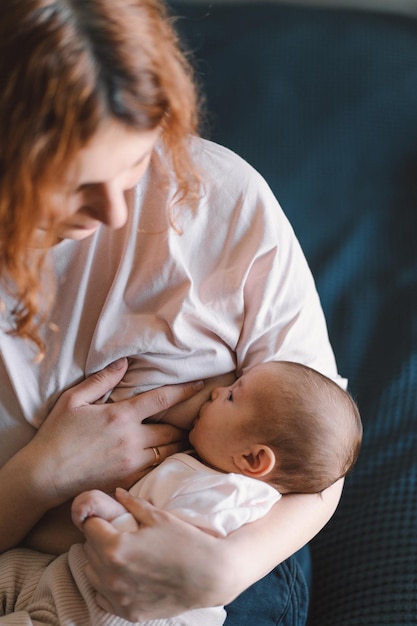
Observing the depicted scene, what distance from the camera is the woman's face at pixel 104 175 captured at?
889mm

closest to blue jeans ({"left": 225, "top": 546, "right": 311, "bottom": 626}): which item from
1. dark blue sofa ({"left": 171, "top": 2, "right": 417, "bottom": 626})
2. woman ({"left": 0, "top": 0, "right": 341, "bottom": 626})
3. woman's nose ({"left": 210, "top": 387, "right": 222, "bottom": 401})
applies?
woman ({"left": 0, "top": 0, "right": 341, "bottom": 626})

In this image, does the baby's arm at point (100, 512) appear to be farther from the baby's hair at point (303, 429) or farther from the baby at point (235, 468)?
the baby's hair at point (303, 429)

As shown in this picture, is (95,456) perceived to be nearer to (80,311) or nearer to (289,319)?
(80,311)

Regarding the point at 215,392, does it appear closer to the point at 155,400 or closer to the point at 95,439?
the point at 155,400

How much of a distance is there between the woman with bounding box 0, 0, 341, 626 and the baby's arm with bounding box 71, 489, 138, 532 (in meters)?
0.01

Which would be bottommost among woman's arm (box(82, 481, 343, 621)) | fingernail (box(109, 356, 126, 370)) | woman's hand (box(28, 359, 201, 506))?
woman's arm (box(82, 481, 343, 621))

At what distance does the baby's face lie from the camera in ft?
4.03

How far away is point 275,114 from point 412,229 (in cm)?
49

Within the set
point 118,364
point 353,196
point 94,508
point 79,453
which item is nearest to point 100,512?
point 94,508

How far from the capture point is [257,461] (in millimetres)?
1228

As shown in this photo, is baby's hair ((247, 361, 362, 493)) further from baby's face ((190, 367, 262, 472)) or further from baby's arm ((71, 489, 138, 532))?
baby's arm ((71, 489, 138, 532))

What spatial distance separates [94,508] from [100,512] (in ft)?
0.03

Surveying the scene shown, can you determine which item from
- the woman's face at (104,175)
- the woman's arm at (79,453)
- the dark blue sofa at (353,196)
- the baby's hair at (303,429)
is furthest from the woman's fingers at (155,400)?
the dark blue sofa at (353,196)

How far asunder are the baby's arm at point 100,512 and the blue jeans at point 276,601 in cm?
26
